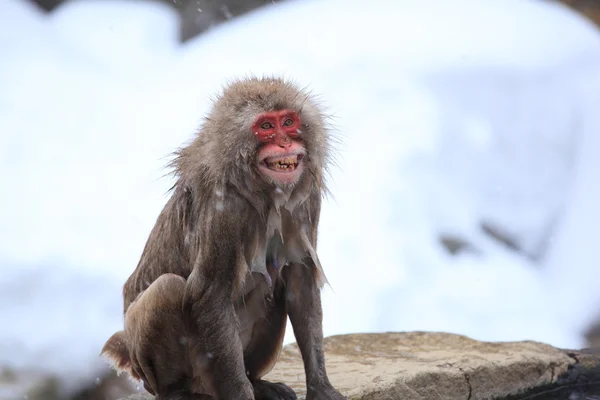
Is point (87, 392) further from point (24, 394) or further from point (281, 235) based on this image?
point (281, 235)

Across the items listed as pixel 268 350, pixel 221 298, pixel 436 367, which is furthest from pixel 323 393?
pixel 436 367

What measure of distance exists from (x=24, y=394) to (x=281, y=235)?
12.3 feet

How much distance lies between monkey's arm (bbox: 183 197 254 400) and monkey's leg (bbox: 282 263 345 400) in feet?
1.42

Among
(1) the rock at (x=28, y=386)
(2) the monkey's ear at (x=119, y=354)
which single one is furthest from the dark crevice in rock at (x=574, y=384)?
(1) the rock at (x=28, y=386)

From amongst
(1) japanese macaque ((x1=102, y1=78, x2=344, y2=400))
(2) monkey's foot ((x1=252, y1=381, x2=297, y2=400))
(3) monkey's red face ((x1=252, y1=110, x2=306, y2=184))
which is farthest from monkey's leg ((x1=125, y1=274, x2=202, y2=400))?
(3) monkey's red face ((x1=252, y1=110, x2=306, y2=184))

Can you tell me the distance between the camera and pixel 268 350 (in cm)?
468

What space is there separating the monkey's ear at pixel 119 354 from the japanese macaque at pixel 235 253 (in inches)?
7.2

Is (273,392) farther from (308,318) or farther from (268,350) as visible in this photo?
(308,318)

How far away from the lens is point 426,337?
6.54 metres

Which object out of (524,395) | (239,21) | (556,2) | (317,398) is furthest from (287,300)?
(556,2)

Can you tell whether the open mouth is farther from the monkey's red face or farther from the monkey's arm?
the monkey's arm

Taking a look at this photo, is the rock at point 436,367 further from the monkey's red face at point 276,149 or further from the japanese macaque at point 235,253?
the monkey's red face at point 276,149

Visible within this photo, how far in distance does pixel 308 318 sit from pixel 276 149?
98 centimetres

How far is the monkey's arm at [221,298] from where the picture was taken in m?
4.04
